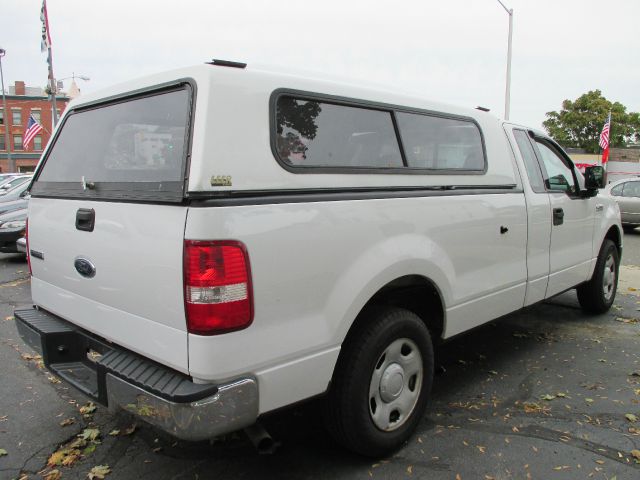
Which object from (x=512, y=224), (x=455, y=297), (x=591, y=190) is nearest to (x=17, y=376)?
(x=455, y=297)

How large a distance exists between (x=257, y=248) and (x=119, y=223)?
73cm

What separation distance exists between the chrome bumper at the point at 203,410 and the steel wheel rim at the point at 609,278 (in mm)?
4700

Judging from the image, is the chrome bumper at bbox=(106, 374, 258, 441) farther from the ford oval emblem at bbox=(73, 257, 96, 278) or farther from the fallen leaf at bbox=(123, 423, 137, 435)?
the fallen leaf at bbox=(123, 423, 137, 435)

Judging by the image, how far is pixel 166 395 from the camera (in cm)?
207

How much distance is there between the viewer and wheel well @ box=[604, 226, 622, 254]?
5492mm

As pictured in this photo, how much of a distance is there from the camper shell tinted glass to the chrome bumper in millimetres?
827

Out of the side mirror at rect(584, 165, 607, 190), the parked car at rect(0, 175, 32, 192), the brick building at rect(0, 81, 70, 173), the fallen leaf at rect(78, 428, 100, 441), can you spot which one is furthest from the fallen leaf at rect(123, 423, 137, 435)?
the brick building at rect(0, 81, 70, 173)

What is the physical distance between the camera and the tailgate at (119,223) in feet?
7.12

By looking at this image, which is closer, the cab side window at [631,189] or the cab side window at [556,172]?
the cab side window at [556,172]

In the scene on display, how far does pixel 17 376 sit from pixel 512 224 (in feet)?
13.2

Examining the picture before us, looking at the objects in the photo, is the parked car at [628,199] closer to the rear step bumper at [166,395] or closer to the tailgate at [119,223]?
the tailgate at [119,223]

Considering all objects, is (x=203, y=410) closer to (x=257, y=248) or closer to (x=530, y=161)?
(x=257, y=248)

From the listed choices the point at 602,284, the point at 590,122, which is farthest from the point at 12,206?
the point at 590,122

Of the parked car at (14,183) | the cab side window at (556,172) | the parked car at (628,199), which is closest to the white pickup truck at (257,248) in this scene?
the cab side window at (556,172)
